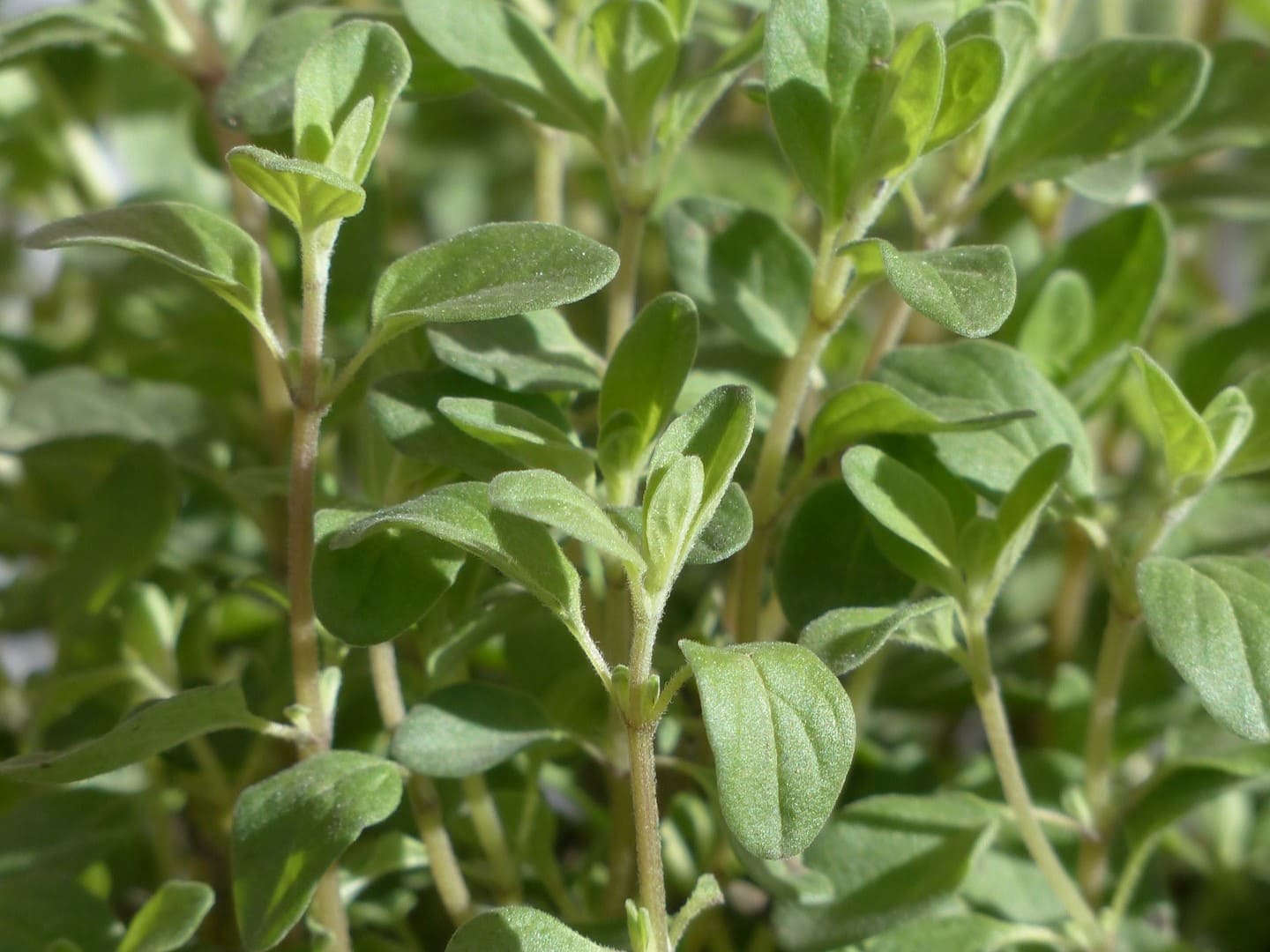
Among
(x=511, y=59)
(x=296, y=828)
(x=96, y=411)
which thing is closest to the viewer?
(x=296, y=828)

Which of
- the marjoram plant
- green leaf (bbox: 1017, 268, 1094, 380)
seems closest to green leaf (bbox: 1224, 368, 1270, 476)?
the marjoram plant

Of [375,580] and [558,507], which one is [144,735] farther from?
[558,507]

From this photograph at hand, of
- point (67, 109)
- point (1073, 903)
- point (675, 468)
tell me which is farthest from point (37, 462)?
point (1073, 903)

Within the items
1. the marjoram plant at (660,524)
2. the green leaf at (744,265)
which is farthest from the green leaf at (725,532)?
the green leaf at (744,265)

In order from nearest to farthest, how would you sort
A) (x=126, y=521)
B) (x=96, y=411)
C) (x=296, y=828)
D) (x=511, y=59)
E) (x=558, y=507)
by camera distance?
1. (x=558, y=507)
2. (x=296, y=828)
3. (x=511, y=59)
4. (x=126, y=521)
5. (x=96, y=411)

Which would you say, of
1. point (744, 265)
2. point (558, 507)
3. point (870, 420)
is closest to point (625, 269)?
point (744, 265)

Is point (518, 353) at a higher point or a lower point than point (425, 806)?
higher
